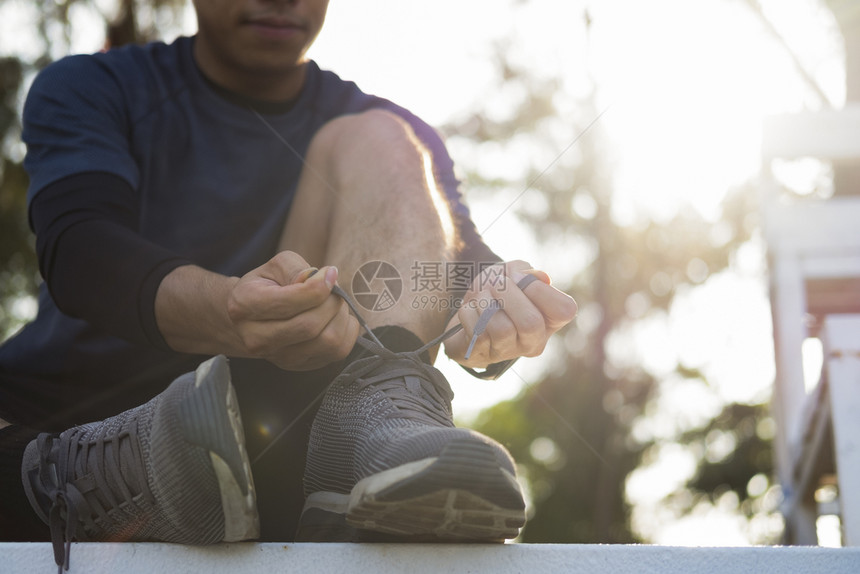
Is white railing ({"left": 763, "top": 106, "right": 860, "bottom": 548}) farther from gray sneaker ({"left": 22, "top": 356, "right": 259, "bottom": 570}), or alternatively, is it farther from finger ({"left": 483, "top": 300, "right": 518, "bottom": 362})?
gray sneaker ({"left": 22, "top": 356, "right": 259, "bottom": 570})

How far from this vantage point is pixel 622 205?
8.10m

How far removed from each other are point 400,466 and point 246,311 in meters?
0.20

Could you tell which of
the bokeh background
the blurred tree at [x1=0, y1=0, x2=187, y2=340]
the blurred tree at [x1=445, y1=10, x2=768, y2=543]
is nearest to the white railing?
the bokeh background

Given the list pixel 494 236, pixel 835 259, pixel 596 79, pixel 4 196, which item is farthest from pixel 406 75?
pixel 4 196

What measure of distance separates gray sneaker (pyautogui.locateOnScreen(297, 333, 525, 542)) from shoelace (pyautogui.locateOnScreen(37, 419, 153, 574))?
18 centimetres

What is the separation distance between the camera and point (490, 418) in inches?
551

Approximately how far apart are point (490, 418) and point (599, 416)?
5.14 metres

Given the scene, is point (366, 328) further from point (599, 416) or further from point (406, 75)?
point (599, 416)

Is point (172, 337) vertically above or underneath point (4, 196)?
above

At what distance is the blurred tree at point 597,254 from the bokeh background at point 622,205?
0.02 metres

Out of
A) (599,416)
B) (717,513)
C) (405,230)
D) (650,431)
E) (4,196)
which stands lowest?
(717,513)

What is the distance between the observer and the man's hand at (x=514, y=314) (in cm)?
90

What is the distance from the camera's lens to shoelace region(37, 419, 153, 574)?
2.50 feet

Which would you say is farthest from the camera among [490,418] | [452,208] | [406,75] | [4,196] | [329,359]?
[490,418]
